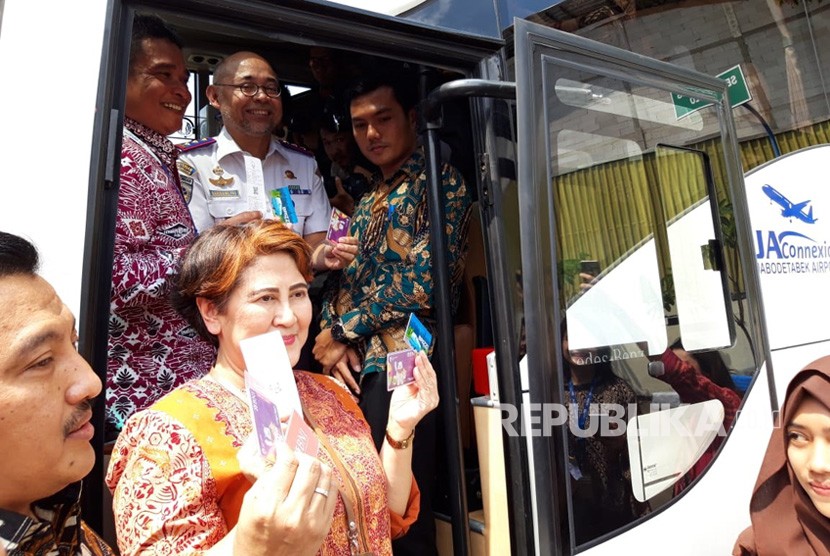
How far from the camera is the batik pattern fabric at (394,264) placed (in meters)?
2.34

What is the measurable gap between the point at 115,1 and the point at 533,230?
1.14m

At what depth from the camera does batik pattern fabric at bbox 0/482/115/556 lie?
0.97 metres

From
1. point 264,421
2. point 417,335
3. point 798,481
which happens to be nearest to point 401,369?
point 417,335

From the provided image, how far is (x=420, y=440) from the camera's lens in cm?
240

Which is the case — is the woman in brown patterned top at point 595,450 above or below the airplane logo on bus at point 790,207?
below

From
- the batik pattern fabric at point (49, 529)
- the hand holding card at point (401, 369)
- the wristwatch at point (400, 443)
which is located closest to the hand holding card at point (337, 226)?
the hand holding card at point (401, 369)

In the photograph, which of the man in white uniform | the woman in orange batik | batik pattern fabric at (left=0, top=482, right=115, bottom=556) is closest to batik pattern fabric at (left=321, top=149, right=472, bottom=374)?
the man in white uniform

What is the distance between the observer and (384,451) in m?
1.95

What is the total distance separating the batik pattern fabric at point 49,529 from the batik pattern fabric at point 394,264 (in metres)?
1.33

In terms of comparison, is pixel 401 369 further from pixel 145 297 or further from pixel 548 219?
pixel 145 297

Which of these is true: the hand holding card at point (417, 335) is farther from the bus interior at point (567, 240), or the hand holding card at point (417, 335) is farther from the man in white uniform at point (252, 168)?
the man in white uniform at point (252, 168)

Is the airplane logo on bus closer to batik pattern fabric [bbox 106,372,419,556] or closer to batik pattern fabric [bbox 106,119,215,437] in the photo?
batik pattern fabric [bbox 106,372,419,556]

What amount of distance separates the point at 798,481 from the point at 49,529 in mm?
1888

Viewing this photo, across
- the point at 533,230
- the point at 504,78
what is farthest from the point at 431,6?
the point at 533,230
